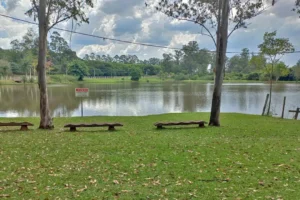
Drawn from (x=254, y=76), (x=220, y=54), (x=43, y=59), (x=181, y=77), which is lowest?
(x=43, y=59)

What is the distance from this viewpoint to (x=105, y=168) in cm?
537

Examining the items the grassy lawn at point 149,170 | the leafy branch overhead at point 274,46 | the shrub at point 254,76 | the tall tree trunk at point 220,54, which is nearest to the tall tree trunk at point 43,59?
the grassy lawn at point 149,170

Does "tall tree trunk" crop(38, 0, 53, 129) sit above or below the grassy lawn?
above

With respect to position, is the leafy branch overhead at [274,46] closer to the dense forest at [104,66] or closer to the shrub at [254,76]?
the dense forest at [104,66]

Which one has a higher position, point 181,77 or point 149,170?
point 181,77

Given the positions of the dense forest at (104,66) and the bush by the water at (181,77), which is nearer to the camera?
the dense forest at (104,66)

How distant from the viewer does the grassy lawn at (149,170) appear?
4168 mm

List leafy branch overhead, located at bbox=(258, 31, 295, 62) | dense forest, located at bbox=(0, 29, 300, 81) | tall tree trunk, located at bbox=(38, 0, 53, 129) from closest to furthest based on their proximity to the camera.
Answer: tall tree trunk, located at bbox=(38, 0, 53, 129) → leafy branch overhead, located at bbox=(258, 31, 295, 62) → dense forest, located at bbox=(0, 29, 300, 81)

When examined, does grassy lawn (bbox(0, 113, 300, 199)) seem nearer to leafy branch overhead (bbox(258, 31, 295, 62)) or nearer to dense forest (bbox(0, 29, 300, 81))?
leafy branch overhead (bbox(258, 31, 295, 62))

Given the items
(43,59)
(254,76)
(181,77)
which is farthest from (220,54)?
(181,77)

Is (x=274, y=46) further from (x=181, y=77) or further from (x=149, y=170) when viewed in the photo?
(x=181, y=77)

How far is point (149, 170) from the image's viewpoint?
5223 mm

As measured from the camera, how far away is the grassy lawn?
4168mm

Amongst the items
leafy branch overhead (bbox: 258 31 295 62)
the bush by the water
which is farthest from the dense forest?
leafy branch overhead (bbox: 258 31 295 62)
